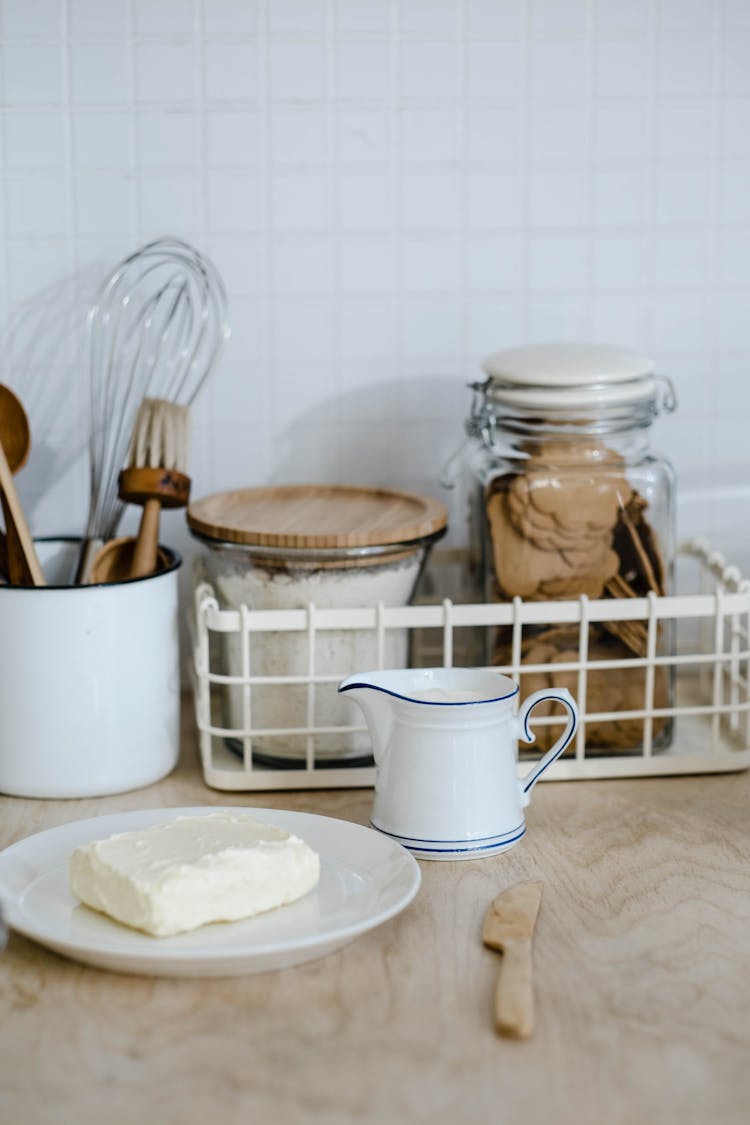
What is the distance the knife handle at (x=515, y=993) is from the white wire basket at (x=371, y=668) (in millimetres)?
197

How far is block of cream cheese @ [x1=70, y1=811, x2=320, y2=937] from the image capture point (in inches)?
21.9

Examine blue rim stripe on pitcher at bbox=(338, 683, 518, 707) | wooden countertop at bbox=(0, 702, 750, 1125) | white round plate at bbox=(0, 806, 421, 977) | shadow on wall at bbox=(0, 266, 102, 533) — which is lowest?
wooden countertop at bbox=(0, 702, 750, 1125)

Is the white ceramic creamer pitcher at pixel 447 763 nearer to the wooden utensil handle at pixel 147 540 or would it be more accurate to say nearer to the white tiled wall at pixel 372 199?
the wooden utensil handle at pixel 147 540

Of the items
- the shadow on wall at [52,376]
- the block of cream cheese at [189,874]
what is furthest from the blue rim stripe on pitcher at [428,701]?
the shadow on wall at [52,376]

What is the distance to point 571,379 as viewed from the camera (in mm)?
771

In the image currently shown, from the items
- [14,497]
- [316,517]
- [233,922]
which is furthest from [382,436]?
[233,922]

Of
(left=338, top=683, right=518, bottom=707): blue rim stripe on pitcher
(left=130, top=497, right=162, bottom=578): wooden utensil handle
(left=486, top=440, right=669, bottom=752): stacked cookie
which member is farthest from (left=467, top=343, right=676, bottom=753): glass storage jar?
(left=130, top=497, right=162, bottom=578): wooden utensil handle

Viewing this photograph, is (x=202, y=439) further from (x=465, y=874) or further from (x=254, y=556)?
(x=465, y=874)

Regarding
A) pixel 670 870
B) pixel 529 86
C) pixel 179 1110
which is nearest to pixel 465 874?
pixel 670 870

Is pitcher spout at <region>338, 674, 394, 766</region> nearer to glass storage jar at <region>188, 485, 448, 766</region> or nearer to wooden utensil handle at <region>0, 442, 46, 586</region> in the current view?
→ glass storage jar at <region>188, 485, 448, 766</region>

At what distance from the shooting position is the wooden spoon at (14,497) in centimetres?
77

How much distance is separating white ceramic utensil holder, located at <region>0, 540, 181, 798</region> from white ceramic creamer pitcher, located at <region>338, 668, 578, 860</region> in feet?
0.51

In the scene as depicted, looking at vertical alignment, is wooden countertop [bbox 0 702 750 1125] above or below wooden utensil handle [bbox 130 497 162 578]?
below

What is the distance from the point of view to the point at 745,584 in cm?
80
